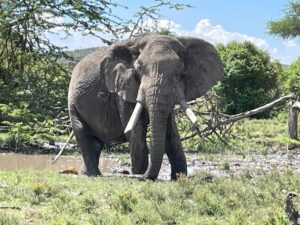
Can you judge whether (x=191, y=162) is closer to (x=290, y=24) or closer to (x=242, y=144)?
(x=242, y=144)

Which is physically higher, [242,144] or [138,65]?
[138,65]

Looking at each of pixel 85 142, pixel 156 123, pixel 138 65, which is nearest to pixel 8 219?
pixel 156 123

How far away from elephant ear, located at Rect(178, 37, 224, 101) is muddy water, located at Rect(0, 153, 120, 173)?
3124 millimetres

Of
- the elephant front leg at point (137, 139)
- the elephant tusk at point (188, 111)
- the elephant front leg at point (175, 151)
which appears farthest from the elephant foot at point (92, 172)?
the elephant tusk at point (188, 111)

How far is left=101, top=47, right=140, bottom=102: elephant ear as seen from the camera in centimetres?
1083

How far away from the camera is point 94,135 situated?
41.6ft

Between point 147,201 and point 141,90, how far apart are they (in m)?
2.52

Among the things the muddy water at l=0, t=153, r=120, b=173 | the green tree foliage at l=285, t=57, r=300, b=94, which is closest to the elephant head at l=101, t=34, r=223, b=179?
the muddy water at l=0, t=153, r=120, b=173

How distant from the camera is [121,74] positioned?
437 inches

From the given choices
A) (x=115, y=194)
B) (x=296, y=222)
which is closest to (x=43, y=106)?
(x=115, y=194)

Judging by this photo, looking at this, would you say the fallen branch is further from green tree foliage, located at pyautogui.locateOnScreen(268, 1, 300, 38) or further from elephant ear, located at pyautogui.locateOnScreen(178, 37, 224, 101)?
green tree foliage, located at pyautogui.locateOnScreen(268, 1, 300, 38)

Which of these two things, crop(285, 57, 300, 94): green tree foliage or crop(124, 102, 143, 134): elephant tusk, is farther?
crop(285, 57, 300, 94): green tree foliage

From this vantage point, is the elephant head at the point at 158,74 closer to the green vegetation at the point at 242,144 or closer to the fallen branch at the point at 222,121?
the green vegetation at the point at 242,144

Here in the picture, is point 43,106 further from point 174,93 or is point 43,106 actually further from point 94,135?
point 174,93
